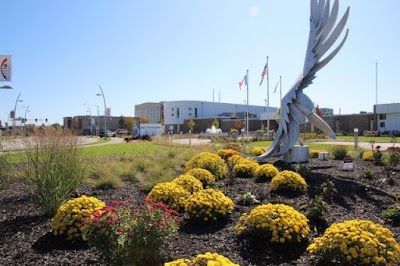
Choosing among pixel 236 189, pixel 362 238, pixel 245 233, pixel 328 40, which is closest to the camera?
pixel 362 238

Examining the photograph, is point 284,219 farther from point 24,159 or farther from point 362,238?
point 24,159

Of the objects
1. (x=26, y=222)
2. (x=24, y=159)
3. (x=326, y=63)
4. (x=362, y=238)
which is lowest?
(x=26, y=222)

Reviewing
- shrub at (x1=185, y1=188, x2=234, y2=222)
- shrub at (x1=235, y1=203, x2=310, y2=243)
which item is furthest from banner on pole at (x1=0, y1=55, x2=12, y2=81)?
shrub at (x1=235, y1=203, x2=310, y2=243)

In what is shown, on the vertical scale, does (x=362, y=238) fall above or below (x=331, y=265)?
above

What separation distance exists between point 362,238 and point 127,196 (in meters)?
5.57

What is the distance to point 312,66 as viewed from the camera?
13.1 metres

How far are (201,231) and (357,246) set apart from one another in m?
2.54

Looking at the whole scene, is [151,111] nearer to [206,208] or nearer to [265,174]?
[265,174]

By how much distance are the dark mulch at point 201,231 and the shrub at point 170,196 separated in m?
0.62

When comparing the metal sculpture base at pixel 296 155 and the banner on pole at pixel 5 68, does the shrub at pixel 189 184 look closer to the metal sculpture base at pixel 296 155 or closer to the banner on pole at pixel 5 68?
the metal sculpture base at pixel 296 155

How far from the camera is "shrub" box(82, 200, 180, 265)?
373cm

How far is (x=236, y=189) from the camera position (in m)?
9.18

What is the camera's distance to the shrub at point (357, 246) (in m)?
4.11

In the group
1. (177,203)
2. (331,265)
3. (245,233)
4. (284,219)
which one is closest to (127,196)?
(177,203)
